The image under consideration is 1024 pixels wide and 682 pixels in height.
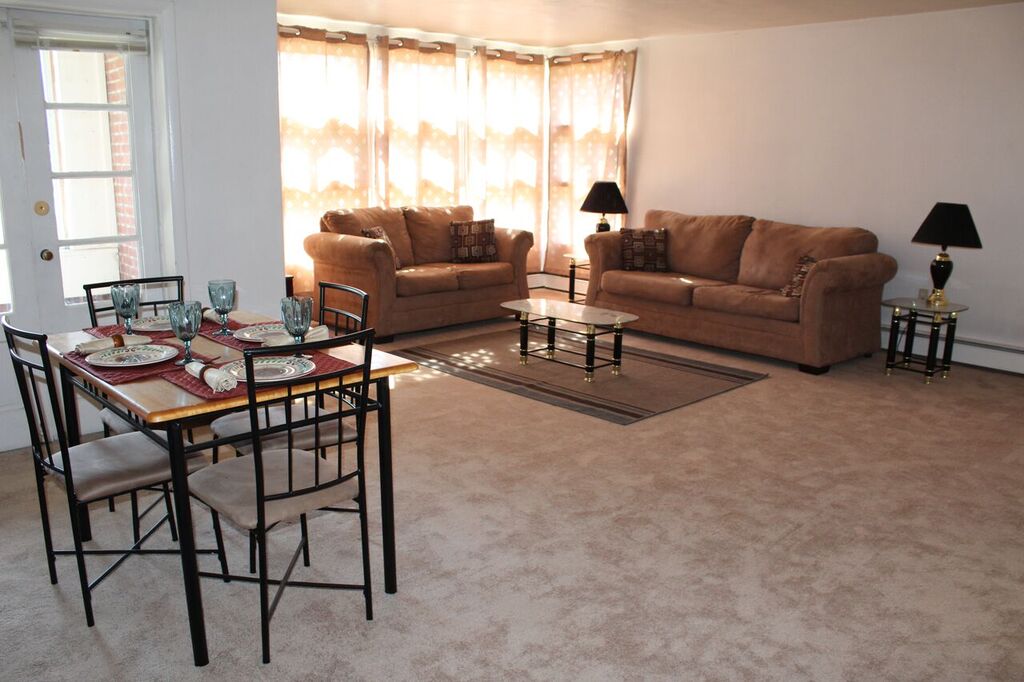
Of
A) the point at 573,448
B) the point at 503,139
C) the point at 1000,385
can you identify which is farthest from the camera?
the point at 503,139

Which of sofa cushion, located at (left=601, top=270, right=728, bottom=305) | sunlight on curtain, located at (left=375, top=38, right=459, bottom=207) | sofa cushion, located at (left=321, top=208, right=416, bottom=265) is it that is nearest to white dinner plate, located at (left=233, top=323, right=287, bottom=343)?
sofa cushion, located at (left=321, top=208, right=416, bottom=265)

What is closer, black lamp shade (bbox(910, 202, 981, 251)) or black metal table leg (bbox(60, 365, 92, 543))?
black metal table leg (bbox(60, 365, 92, 543))

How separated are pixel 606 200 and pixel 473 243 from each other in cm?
129

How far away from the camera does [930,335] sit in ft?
18.6

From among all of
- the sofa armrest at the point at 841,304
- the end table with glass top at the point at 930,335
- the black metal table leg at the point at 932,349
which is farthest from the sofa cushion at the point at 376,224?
the black metal table leg at the point at 932,349

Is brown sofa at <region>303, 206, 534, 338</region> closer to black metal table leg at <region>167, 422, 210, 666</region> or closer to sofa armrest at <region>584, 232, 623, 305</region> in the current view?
sofa armrest at <region>584, 232, 623, 305</region>

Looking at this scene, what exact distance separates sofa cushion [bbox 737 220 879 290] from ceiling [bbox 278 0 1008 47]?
1.54 metres

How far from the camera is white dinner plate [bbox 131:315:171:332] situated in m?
3.16

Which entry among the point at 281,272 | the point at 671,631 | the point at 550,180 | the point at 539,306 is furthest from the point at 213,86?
the point at 550,180

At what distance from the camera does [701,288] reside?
619 cm

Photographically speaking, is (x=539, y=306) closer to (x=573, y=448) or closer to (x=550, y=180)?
(x=573, y=448)

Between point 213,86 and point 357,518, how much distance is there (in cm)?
240

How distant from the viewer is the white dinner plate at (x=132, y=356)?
8.79ft

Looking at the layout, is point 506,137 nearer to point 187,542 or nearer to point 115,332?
point 115,332
